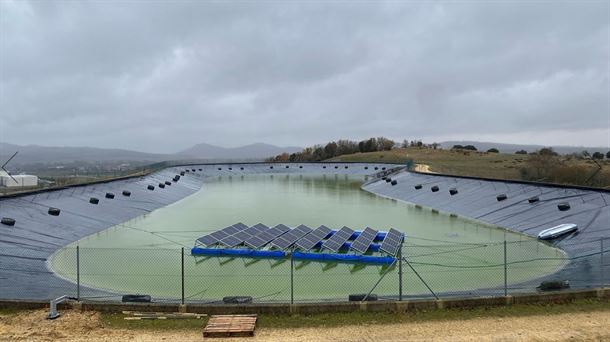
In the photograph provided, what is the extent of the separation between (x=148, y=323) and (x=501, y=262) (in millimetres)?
13938

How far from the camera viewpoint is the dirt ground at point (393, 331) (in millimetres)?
9805

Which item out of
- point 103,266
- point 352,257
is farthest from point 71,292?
point 352,257

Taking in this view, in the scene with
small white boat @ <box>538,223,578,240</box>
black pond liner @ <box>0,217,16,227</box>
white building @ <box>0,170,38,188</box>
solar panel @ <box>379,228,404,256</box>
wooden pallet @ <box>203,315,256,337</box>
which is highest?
white building @ <box>0,170,38,188</box>

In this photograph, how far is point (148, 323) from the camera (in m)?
10.8

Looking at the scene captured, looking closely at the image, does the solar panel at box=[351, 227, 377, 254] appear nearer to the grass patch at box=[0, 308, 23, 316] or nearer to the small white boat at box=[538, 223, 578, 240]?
the small white boat at box=[538, 223, 578, 240]

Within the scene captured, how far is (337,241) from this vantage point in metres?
21.3

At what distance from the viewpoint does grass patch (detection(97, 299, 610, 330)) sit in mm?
10742

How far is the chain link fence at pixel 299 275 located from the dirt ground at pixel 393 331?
1.96 meters

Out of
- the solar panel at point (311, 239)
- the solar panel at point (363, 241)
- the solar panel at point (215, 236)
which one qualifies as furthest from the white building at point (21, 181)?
the solar panel at point (363, 241)

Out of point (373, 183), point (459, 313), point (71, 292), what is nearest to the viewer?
point (459, 313)

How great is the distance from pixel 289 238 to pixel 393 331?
12.2 m

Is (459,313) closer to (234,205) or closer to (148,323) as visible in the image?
(148,323)

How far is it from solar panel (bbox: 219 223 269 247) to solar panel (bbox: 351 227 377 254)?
5355 millimetres

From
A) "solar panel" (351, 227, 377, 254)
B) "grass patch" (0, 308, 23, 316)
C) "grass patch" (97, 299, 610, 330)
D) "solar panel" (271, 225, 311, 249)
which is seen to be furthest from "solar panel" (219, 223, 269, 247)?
"grass patch" (0, 308, 23, 316)
